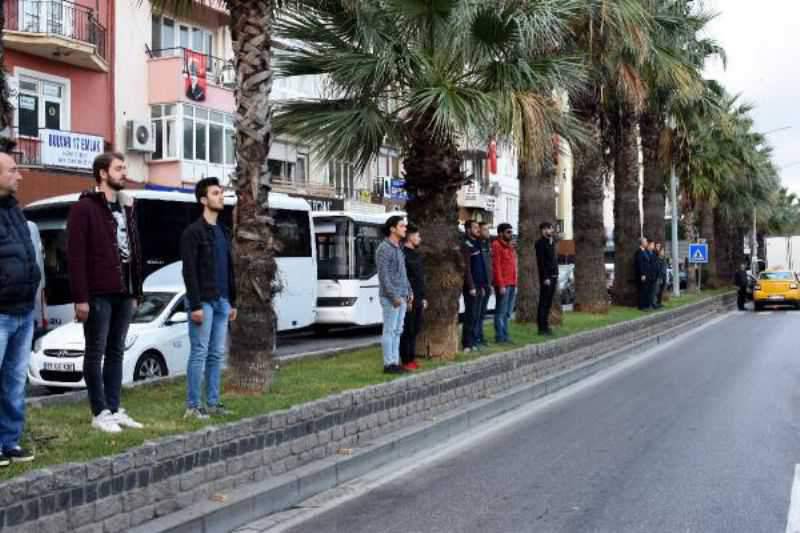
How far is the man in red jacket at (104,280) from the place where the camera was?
20.4 feet

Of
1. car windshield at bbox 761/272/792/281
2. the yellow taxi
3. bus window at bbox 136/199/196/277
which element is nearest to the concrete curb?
bus window at bbox 136/199/196/277

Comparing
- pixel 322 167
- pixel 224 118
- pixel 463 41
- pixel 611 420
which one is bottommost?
pixel 611 420

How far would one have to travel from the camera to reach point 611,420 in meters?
10.1

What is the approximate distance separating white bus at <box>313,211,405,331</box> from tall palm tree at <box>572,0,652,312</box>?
15.5 feet

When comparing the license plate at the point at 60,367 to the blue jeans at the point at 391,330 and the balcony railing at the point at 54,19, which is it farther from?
the balcony railing at the point at 54,19

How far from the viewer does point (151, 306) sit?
12914mm

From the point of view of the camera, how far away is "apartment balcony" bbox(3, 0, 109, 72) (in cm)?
2416

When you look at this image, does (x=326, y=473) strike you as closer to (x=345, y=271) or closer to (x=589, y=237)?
(x=345, y=271)

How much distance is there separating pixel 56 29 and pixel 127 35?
3460mm

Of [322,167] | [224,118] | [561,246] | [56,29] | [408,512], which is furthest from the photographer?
[561,246]

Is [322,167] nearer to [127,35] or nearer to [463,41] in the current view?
[463,41]

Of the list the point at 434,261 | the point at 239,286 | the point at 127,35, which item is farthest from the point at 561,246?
the point at 239,286

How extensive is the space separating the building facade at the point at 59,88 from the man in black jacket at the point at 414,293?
15.6 meters

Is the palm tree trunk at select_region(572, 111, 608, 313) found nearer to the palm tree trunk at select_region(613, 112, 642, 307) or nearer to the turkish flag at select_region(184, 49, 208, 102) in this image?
the palm tree trunk at select_region(613, 112, 642, 307)
